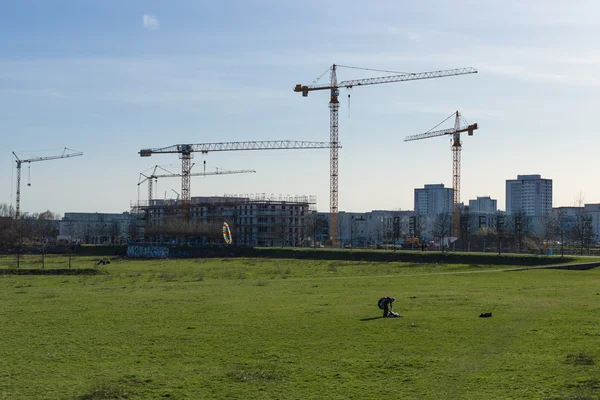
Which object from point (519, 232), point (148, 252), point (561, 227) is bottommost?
point (148, 252)

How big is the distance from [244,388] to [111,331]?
35.3 feet

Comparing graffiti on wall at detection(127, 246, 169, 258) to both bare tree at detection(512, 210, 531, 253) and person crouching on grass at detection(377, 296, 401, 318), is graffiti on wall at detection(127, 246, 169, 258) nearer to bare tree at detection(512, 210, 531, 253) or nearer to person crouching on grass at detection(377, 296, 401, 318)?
bare tree at detection(512, 210, 531, 253)

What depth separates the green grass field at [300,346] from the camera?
690 inches

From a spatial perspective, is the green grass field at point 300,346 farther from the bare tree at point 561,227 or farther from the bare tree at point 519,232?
the bare tree at point 519,232

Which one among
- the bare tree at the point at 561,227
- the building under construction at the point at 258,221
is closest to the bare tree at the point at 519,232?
the bare tree at the point at 561,227

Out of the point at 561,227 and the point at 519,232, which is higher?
the point at 561,227

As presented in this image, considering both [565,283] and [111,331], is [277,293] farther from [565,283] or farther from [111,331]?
[565,283]

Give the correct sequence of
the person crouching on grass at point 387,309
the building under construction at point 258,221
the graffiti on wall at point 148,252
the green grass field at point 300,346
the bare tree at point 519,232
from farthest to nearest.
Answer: the building under construction at point 258,221
the graffiti on wall at point 148,252
the bare tree at point 519,232
the person crouching on grass at point 387,309
the green grass field at point 300,346

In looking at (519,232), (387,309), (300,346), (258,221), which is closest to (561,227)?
(519,232)

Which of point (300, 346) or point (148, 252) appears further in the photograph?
point (148, 252)

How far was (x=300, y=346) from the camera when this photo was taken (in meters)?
23.1

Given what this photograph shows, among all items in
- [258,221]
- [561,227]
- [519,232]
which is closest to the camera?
[519,232]

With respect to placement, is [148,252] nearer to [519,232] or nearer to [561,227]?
[519,232]

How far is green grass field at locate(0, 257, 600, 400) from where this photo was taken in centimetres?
1753
